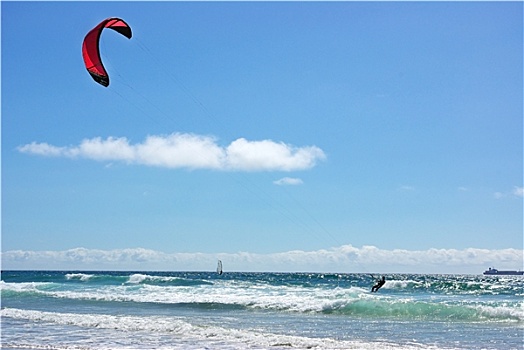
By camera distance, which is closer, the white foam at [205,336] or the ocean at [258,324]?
the white foam at [205,336]

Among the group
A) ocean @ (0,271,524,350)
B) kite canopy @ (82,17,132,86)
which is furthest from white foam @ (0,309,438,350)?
kite canopy @ (82,17,132,86)

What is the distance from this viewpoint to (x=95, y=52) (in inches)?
528

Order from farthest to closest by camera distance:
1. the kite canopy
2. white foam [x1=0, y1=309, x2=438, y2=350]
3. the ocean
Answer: the kite canopy, the ocean, white foam [x1=0, y1=309, x2=438, y2=350]

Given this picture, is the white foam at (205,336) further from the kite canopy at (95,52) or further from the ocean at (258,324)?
the kite canopy at (95,52)

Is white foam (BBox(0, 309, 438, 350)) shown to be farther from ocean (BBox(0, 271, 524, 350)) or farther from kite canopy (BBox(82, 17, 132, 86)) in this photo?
kite canopy (BBox(82, 17, 132, 86))

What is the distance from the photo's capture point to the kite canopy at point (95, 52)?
13273 millimetres

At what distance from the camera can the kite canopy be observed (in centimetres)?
1327

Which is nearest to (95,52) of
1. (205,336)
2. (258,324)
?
(205,336)

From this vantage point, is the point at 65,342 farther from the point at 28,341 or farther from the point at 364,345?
the point at 364,345

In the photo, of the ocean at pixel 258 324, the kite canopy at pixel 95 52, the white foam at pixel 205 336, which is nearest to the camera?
the white foam at pixel 205 336

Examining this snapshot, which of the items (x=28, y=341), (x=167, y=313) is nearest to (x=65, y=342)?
(x=28, y=341)

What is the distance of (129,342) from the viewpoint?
11344 mm

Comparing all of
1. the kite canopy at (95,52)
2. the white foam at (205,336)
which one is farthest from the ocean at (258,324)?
the kite canopy at (95,52)

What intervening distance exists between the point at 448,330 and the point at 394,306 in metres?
4.80
